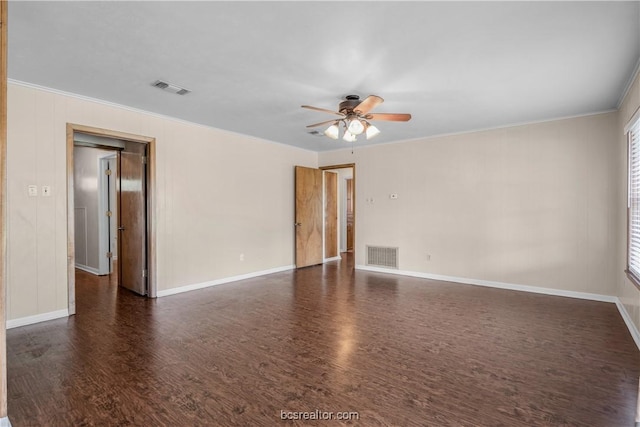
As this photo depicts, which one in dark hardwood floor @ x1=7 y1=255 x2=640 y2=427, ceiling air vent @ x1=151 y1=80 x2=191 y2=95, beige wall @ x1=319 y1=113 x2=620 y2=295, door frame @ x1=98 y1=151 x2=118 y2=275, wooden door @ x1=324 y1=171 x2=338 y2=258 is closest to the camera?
dark hardwood floor @ x1=7 y1=255 x2=640 y2=427

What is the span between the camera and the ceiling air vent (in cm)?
334

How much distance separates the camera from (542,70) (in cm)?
303

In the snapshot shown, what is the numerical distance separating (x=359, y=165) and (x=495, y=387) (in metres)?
4.93

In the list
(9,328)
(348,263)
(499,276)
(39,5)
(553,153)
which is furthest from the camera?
(348,263)

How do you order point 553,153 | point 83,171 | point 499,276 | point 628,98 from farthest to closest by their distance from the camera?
point 83,171, point 499,276, point 553,153, point 628,98

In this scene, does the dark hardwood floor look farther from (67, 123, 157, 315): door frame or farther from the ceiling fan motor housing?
the ceiling fan motor housing

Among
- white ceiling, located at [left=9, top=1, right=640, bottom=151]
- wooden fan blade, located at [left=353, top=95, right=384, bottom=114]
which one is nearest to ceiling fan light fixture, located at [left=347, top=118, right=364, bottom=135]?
wooden fan blade, located at [left=353, top=95, right=384, bottom=114]

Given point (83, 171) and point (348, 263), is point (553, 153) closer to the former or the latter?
point (348, 263)

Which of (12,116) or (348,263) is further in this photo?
(348,263)

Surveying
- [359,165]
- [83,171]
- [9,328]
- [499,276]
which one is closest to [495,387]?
[499,276]

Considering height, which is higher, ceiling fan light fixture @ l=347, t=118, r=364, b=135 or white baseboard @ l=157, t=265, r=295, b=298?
ceiling fan light fixture @ l=347, t=118, r=364, b=135

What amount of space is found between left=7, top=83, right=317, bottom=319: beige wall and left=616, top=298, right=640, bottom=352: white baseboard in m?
5.01

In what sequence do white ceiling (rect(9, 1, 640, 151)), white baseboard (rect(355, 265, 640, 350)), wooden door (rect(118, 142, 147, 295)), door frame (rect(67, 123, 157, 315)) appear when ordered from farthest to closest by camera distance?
wooden door (rect(118, 142, 147, 295)), door frame (rect(67, 123, 157, 315)), white baseboard (rect(355, 265, 640, 350)), white ceiling (rect(9, 1, 640, 151))

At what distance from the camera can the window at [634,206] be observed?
3270 mm
